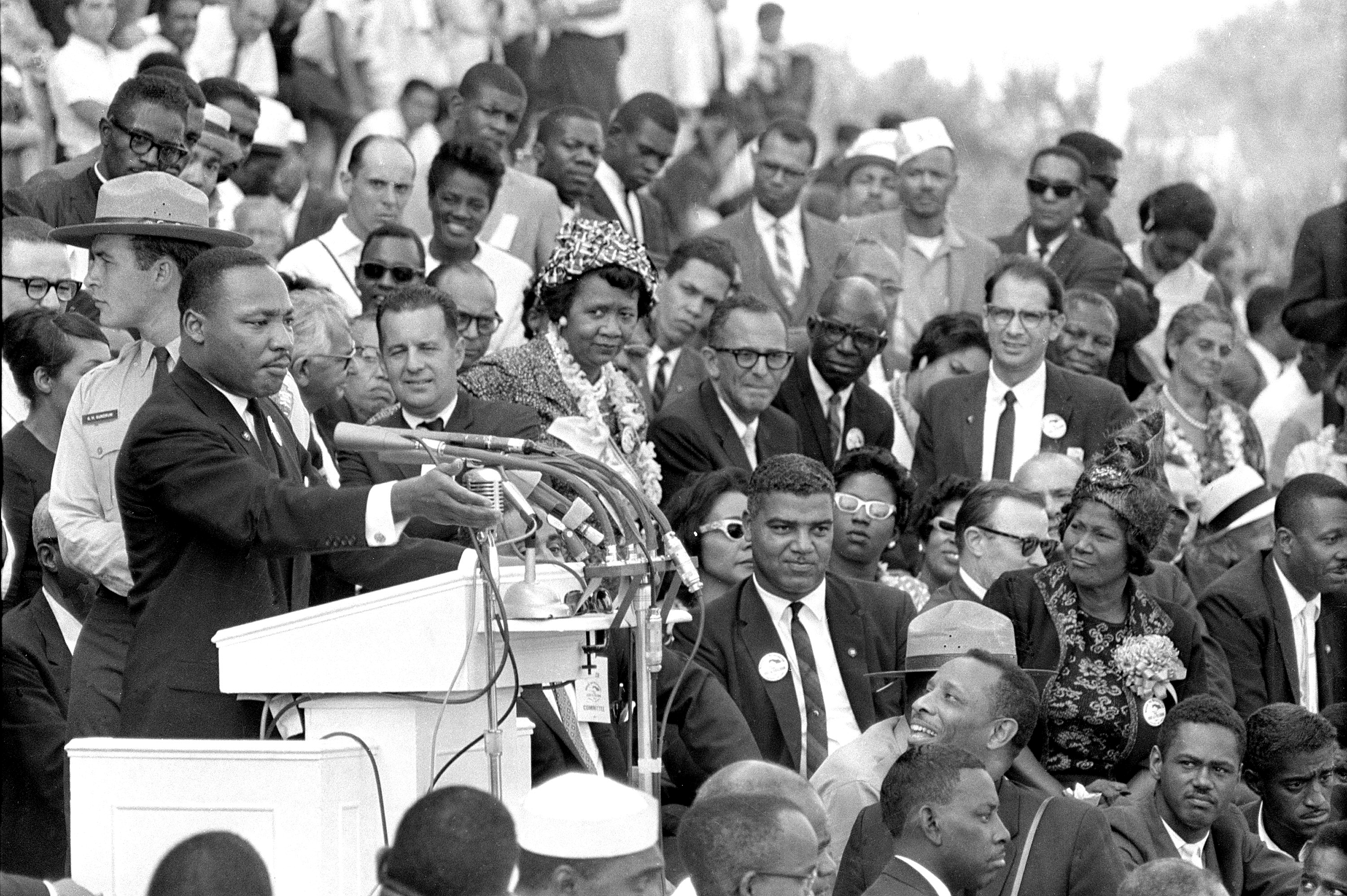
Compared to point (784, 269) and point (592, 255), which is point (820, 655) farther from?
point (784, 269)

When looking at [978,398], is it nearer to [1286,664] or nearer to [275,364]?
[1286,664]

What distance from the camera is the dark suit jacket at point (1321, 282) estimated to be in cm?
1028

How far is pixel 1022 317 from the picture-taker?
28.6 ft

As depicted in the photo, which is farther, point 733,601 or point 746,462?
point 746,462

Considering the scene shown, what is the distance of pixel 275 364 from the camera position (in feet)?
16.5

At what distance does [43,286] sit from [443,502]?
3770mm

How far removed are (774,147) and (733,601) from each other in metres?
4.03

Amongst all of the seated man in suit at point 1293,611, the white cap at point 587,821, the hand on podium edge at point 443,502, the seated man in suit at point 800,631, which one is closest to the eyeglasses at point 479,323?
the seated man in suit at point 800,631

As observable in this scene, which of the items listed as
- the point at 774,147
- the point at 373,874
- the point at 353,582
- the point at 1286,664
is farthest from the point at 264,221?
the point at 373,874

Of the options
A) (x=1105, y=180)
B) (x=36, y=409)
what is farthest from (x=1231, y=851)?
(x=1105, y=180)

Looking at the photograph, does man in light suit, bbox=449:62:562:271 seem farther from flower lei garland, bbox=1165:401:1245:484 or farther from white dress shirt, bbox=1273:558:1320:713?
white dress shirt, bbox=1273:558:1320:713

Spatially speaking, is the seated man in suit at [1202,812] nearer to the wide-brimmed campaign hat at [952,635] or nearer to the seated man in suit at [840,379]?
the wide-brimmed campaign hat at [952,635]

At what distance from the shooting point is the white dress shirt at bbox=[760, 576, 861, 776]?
6820 mm

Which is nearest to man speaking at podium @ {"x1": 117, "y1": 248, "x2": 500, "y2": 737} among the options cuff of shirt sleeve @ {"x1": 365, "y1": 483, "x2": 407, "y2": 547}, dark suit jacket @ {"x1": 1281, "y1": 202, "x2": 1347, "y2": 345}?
cuff of shirt sleeve @ {"x1": 365, "y1": 483, "x2": 407, "y2": 547}
